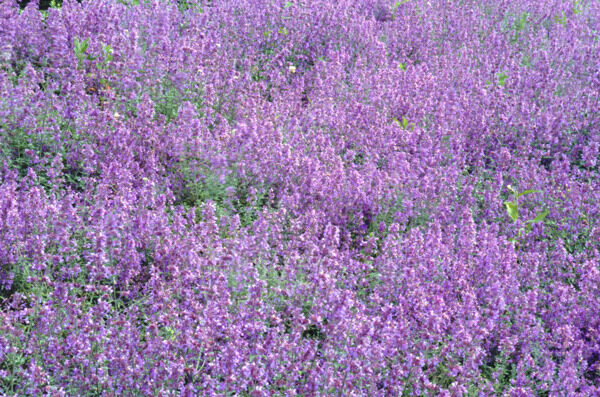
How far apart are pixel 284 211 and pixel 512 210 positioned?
5.80 feet

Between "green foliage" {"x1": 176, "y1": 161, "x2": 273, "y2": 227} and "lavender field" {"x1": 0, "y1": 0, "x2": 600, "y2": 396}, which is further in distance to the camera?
"green foliage" {"x1": 176, "y1": 161, "x2": 273, "y2": 227}

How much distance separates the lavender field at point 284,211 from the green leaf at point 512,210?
0.01 metres

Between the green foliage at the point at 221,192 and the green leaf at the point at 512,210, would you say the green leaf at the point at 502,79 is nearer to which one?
the green leaf at the point at 512,210

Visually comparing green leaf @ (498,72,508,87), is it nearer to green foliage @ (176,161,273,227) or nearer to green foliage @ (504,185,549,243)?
green foliage @ (504,185,549,243)

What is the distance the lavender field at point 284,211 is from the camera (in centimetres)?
283

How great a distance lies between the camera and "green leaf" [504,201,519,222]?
4.49m

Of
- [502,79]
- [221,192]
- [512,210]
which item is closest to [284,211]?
[221,192]

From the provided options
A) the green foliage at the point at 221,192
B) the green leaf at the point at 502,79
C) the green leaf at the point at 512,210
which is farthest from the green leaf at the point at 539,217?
the green leaf at the point at 502,79

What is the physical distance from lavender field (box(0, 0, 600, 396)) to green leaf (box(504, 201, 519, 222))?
14 mm

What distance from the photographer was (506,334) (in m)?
3.43

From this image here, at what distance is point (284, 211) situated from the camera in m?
3.77

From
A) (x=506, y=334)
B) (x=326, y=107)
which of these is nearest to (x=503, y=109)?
(x=326, y=107)

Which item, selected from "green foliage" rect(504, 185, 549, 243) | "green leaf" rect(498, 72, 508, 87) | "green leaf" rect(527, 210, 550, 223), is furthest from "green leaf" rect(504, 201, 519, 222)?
"green leaf" rect(498, 72, 508, 87)

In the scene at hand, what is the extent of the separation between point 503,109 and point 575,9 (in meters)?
4.32
